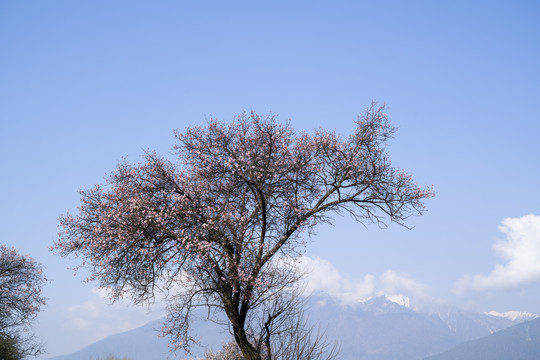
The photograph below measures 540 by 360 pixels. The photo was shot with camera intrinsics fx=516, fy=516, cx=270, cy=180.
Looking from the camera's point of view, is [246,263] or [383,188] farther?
[383,188]

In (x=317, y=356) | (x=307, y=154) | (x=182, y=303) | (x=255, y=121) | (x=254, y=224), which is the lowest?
(x=317, y=356)

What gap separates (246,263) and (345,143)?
20.3 feet

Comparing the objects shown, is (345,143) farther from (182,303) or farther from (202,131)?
(182,303)

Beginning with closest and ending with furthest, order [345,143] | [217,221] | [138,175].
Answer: [217,221]
[138,175]
[345,143]

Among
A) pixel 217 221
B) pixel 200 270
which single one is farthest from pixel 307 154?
pixel 200 270

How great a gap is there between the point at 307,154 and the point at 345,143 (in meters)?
1.60

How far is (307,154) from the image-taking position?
65.6ft

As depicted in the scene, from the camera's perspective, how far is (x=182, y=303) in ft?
60.9

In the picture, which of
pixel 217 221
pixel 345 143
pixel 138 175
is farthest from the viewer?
pixel 345 143

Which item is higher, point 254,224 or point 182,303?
point 254,224

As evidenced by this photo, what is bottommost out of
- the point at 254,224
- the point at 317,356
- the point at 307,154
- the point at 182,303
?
the point at 317,356

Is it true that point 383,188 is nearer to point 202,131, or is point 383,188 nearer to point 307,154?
point 307,154

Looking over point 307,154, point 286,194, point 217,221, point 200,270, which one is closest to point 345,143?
point 307,154

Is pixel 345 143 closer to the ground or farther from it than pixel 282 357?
farther from it
